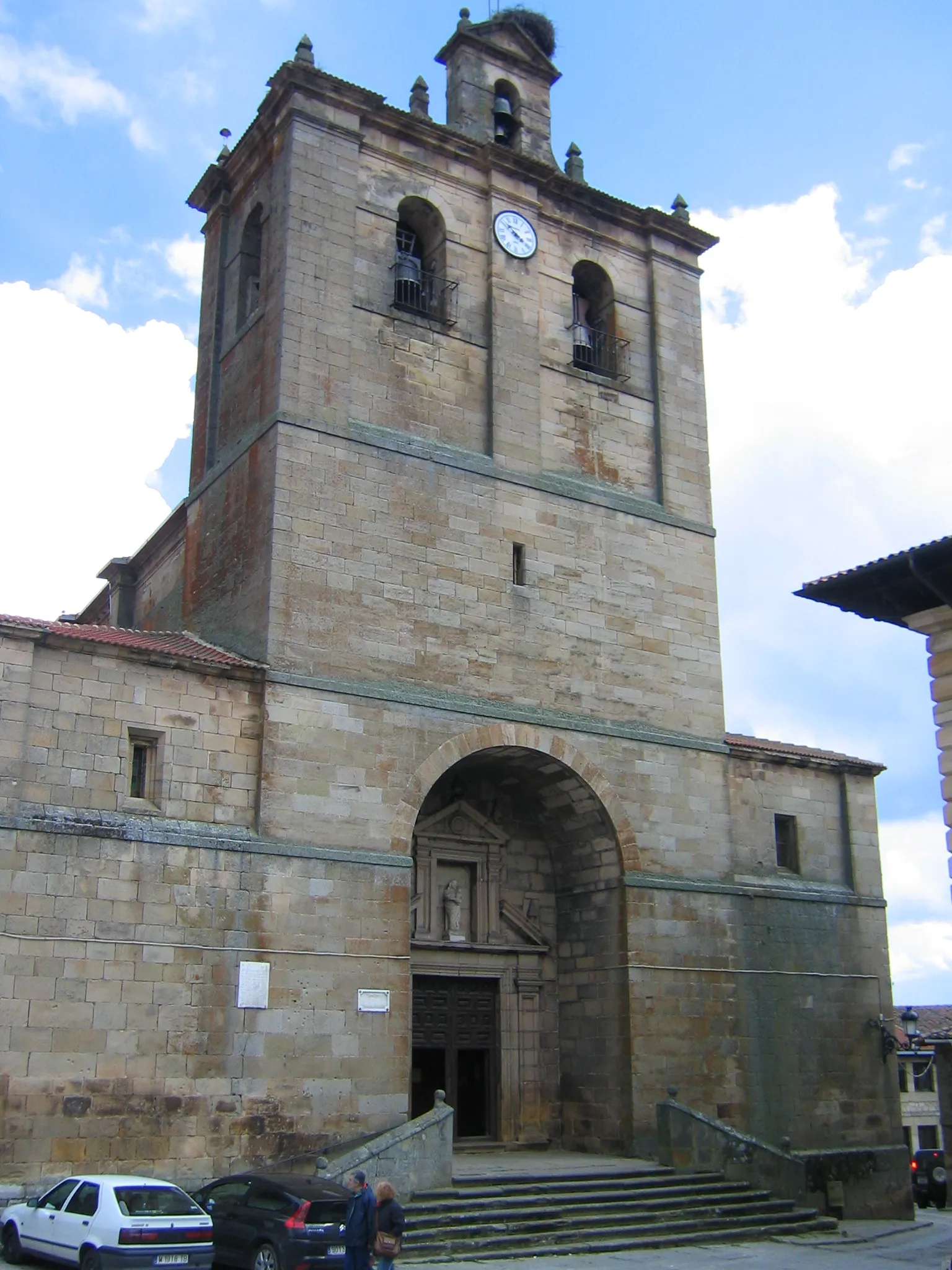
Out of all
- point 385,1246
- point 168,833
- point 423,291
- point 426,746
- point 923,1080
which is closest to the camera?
point 385,1246

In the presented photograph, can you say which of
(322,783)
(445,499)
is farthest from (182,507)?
(322,783)

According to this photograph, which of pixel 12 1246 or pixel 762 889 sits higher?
pixel 762 889

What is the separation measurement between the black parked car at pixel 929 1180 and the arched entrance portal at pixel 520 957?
14.9 m

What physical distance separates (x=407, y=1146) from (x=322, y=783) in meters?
4.88

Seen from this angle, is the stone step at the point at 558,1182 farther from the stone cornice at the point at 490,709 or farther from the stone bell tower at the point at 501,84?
the stone bell tower at the point at 501,84

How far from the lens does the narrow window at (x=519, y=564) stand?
21.8 meters

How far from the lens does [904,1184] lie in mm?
22703

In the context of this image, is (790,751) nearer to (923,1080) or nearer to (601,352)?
(601,352)

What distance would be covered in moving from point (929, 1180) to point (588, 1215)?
63.2ft

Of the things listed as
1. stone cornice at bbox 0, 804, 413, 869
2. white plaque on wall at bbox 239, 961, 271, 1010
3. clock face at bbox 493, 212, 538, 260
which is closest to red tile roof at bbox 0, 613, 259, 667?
stone cornice at bbox 0, 804, 413, 869

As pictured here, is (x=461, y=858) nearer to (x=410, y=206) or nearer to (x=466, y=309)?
(x=466, y=309)

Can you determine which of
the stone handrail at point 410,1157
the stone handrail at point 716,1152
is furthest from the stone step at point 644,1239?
the stone handrail at point 410,1157

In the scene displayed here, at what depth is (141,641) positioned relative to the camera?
18.5 metres

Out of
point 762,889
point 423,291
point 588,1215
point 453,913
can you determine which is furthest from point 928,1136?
point 423,291
